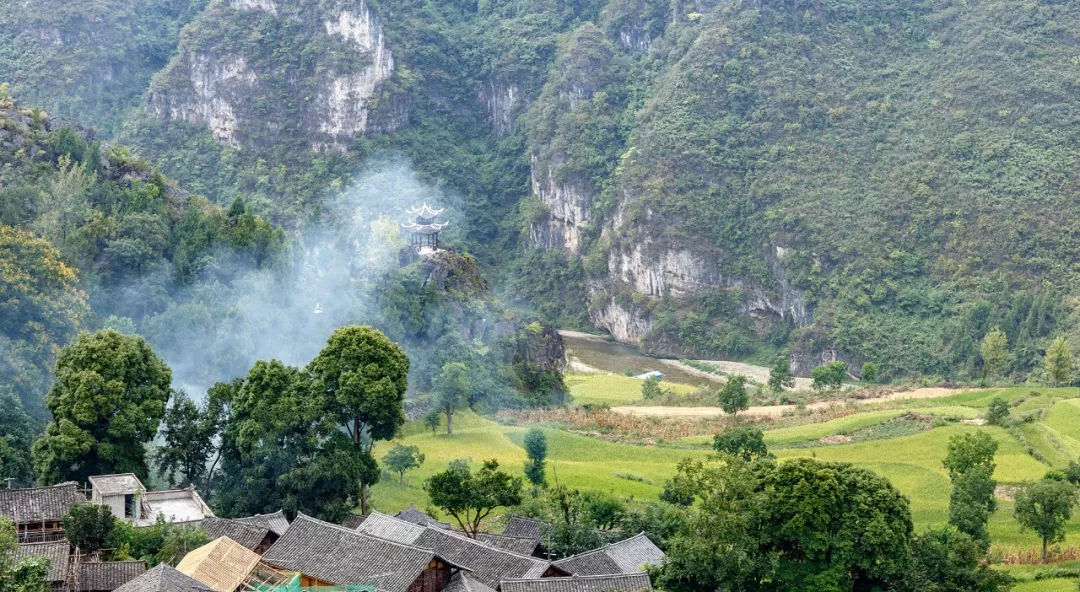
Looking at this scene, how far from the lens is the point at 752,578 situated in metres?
43.2

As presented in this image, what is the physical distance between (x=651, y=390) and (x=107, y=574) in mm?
48518

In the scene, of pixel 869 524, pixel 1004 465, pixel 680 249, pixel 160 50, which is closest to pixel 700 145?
pixel 680 249

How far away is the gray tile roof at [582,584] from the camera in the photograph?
4338 centimetres

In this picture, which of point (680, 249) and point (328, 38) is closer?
point (680, 249)

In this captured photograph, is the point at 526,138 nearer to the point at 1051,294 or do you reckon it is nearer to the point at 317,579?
the point at 1051,294

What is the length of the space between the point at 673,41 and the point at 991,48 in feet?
98.7

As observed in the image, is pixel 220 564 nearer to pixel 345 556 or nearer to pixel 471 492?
pixel 345 556

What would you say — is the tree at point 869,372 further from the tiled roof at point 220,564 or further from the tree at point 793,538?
the tiled roof at point 220,564

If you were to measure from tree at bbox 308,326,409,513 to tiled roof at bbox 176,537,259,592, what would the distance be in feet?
28.7

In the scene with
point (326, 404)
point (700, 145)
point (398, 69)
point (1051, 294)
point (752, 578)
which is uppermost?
point (398, 69)

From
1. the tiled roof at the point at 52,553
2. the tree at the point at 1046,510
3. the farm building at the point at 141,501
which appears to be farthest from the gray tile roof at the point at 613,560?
the tiled roof at the point at 52,553

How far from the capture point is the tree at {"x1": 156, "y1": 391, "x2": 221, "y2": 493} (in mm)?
55375

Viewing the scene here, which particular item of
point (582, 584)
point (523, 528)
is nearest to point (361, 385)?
point (523, 528)

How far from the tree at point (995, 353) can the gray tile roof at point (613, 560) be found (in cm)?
4919
